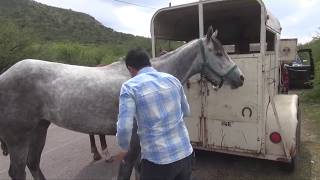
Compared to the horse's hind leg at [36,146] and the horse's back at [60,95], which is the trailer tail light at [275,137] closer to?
the horse's back at [60,95]

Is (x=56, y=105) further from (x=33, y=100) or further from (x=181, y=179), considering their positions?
(x=181, y=179)

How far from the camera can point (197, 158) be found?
21.1ft

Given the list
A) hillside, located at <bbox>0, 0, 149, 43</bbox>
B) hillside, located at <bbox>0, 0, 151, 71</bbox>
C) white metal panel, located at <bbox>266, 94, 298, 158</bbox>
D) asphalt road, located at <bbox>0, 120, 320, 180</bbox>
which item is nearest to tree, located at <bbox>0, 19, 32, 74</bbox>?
hillside, located at <bbox>0, 0, 151, 71</bbox>

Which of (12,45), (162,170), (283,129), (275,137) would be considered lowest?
(275,137)

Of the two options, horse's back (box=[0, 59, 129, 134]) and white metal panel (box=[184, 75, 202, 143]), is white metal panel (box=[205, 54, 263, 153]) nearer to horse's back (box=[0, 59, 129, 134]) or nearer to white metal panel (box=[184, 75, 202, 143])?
white metal panel (box=[184, 75, 202, 143])

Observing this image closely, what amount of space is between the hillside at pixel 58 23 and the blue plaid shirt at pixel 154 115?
4774 centimetres

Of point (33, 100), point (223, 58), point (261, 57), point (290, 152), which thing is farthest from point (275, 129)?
point (33, 100)

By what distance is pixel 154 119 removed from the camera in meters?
2.57

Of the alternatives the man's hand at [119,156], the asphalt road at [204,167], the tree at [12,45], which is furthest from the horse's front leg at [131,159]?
the tree at [12,45]

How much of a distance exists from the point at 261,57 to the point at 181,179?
2716 millimetres

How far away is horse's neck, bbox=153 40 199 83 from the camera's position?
177 inches

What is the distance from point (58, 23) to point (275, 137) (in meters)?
54.8

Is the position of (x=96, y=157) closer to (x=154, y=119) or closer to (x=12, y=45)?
(x=154, y=119)

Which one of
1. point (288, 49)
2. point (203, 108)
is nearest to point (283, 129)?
point (203, 108)
